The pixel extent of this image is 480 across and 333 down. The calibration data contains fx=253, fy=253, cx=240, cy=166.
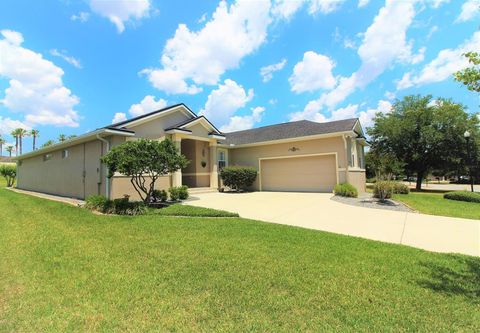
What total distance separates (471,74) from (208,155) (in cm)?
1491

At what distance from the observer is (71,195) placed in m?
15.6

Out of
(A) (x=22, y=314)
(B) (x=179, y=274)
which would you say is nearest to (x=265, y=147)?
(B) (x=179, y=274)

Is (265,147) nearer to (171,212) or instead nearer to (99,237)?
(171,212)

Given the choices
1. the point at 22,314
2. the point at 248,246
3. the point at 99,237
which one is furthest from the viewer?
the point at 99,237

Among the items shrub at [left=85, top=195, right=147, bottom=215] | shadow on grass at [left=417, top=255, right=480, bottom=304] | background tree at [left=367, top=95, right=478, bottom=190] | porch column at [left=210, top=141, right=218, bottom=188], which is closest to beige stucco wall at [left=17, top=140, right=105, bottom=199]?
shrub at [left=85, top=195, right=147, bottom=215]

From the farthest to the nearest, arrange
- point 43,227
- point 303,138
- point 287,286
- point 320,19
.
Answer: point 303,138 < point 320,19 < point 43,227 < point 287,286

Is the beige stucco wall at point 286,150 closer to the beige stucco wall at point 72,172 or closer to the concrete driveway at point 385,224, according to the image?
the concrete driveway at point 385,224

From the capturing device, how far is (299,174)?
1764cm

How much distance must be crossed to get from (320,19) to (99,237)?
44.2ft

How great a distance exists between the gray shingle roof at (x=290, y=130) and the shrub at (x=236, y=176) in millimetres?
3134

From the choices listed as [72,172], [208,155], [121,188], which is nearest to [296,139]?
[208,155]

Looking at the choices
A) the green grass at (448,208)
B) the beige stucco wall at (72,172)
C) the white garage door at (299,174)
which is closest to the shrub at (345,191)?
the white garage door at (299,174)

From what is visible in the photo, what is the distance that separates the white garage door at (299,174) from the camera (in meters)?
16.5

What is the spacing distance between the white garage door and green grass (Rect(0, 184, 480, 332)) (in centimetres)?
1097
